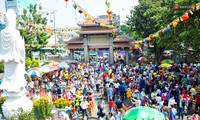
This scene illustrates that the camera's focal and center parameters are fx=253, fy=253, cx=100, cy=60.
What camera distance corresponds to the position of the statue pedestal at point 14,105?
413 inches

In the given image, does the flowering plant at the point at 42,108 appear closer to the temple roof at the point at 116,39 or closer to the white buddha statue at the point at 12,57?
the white buddha statue at the point at 12,57

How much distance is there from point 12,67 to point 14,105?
167 cm

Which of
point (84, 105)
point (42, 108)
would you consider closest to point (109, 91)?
point (84, 105)

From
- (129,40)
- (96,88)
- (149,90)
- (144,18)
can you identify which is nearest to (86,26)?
(129,40)

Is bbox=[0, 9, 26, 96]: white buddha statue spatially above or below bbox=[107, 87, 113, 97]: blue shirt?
above

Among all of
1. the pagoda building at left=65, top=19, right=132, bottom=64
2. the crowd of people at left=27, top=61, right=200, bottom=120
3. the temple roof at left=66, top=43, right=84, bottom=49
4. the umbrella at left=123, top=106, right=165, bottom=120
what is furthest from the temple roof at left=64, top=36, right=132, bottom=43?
the umbrella at left=123, top=106, right=165, bottom=120

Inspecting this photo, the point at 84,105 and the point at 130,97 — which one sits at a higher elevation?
the point at 84,105

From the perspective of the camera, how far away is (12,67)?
437 inches

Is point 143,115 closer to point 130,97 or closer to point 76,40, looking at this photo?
point 130,97

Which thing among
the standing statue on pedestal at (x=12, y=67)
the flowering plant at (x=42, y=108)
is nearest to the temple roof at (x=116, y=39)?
the standing statue on pedestal at (x=12, y=67)

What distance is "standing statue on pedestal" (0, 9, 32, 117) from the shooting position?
10828 millimetres

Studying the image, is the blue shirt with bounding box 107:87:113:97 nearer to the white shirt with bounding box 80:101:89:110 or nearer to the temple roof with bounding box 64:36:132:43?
the white shirt with bounding box 80:101:89:110

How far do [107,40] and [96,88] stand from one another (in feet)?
55.8

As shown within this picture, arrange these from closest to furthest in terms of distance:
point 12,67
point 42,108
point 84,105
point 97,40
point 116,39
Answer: point 42,108, point 12,67, point 84,105, point 97,40, point 116,39
